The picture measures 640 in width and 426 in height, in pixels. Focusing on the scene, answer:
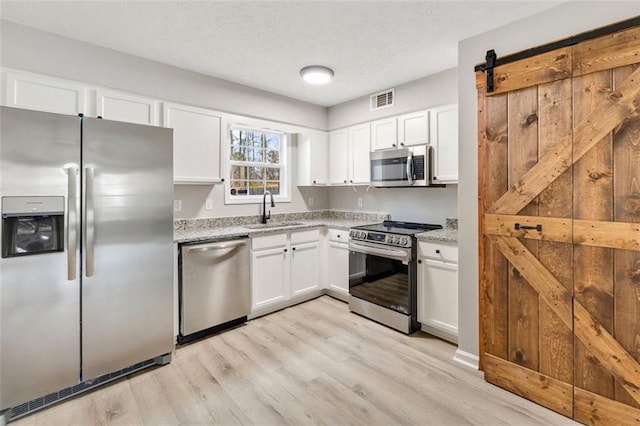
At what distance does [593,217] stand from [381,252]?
1.69m

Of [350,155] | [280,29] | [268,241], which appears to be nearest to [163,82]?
[280,29]

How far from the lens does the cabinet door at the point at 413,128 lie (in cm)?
327

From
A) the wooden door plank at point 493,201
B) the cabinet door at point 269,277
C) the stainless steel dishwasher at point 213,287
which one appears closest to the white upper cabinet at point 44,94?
the stainless steel dishwasher at point 213,287

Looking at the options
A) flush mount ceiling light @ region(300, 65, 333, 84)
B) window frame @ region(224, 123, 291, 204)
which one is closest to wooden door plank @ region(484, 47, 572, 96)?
flush mount ceiling light @ region(300, 65, 333, 84)

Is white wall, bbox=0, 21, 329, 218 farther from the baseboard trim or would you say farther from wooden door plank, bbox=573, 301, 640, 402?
wooden door plank, bbox=573, 301, 640, 402

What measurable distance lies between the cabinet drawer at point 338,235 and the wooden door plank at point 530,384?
1.86m

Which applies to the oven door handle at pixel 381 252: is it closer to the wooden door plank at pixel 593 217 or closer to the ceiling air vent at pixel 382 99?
the wooden door plank at pixel 593 217

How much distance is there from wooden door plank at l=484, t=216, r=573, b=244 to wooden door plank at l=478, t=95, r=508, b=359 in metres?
0.10

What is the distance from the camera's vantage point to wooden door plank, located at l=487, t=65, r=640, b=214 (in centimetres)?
170

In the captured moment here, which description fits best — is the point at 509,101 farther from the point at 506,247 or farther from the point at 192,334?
the point at 192,334

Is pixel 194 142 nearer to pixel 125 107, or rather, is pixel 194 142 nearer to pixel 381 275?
pixel 125 107

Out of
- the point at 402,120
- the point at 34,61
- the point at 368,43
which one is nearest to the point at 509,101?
the point at 368,43

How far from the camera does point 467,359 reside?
8.07 ft

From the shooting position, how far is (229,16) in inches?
86.4
